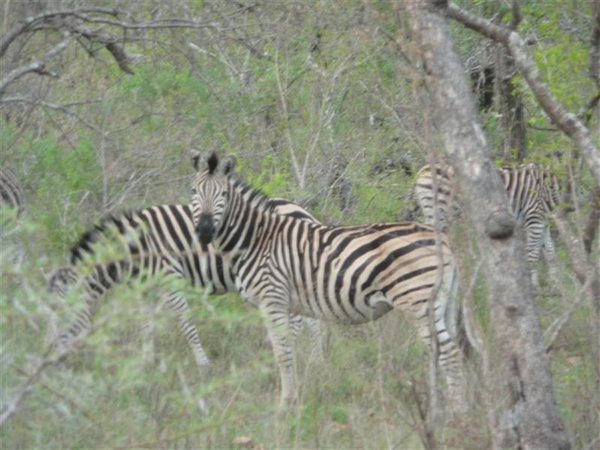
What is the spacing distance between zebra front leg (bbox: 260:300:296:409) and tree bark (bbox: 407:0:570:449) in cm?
211

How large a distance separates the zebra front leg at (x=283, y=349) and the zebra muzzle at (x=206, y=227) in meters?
0.65

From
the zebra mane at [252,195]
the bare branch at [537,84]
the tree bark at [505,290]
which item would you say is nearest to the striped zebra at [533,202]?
the zebra mane at [252,195]

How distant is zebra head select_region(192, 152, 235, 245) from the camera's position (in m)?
8.66

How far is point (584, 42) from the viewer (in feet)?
26.1

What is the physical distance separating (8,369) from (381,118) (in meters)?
7.70

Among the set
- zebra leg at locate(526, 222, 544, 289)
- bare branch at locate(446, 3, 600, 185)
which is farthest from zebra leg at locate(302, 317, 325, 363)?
zebra leg at locate(526, 222, 544, 289)

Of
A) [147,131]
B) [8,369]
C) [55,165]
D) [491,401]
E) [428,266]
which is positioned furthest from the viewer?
Result: [147,131]

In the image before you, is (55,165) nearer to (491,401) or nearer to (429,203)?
(429,203)

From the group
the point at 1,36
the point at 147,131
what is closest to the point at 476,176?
the point at 1,36

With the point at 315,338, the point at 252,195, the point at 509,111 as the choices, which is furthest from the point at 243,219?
the point at 509,111

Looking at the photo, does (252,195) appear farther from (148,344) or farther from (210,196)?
(148,344)

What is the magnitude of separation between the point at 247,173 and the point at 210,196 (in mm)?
2653

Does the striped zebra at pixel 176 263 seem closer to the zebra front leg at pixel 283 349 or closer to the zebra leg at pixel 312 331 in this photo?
the zebra leg at pixel 312 331

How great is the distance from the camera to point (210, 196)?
8.73m
